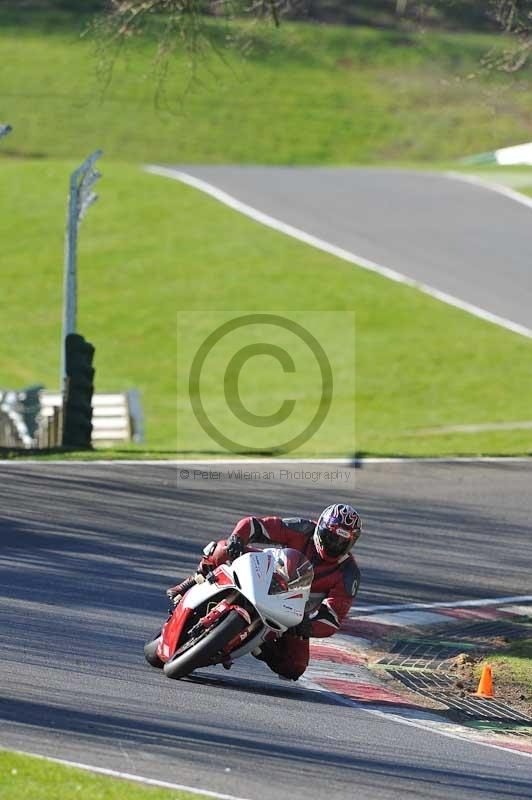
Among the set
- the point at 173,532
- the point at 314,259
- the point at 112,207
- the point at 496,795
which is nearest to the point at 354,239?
the point at 314,259

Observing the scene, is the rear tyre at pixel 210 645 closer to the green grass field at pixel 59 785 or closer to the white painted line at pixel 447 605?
the green grass field at pixel 59 785

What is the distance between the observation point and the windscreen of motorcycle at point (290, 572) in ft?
30.6

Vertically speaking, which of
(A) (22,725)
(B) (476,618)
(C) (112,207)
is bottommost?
(B) (476,618)

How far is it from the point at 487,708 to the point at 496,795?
2671 millimetres

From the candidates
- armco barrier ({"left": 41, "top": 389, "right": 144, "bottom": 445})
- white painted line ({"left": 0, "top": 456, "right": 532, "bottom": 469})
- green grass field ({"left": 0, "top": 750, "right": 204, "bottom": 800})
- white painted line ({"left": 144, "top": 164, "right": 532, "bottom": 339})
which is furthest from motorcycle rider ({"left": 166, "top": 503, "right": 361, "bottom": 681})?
white painted line ({"left": 144, "top": 164, "right": 532, "bottom": 339})

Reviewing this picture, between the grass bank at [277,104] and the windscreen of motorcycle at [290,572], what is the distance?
144ft

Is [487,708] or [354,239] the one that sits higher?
[354,239]

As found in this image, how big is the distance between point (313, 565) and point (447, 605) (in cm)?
360

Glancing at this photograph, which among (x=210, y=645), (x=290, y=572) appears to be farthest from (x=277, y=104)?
(x=210, y=645)

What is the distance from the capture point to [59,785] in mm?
6734

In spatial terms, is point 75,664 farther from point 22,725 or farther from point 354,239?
point 354,239

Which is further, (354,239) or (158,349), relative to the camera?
(354,239)

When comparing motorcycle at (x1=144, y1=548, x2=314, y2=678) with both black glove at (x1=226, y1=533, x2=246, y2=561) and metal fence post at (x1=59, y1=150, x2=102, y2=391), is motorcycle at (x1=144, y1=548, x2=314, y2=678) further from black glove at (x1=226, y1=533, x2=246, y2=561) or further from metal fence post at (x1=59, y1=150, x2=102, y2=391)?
metal fence post at (x1=59, y1=150, x2=102, y2=391)

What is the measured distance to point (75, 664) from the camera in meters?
9.48
